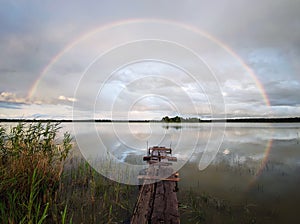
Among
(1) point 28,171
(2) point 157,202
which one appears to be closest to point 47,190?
(1) point 28,171

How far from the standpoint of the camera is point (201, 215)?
4.41 meters

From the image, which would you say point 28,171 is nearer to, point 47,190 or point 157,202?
point 47,190

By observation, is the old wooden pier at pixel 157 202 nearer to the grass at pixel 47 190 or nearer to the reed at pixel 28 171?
the grass at pixel 47 190

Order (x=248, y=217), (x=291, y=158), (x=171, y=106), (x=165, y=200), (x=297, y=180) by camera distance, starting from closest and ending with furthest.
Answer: (x=165, y=200) → (x=248, y=217) → (x=297, y=180) → (x=291, y=158) → (x=171, y=106)

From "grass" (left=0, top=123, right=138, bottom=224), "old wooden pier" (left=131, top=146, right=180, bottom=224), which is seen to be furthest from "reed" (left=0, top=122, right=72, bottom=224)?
"old wooden pier" (left=131, top=146, right=180, bottom=224)

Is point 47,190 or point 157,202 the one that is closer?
point 157,202

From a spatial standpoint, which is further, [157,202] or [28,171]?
[28,171]

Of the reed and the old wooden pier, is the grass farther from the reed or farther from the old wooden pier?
the old wooden pier

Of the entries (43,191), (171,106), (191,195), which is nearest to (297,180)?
(191,195)

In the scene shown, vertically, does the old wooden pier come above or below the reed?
below

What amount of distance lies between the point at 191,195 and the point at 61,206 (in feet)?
12.1

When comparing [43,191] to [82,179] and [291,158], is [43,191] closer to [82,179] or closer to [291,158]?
[82,179]

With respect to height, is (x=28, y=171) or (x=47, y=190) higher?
(x=28, y=171)

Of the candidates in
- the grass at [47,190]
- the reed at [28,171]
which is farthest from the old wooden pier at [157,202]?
the reed at [28,171]
